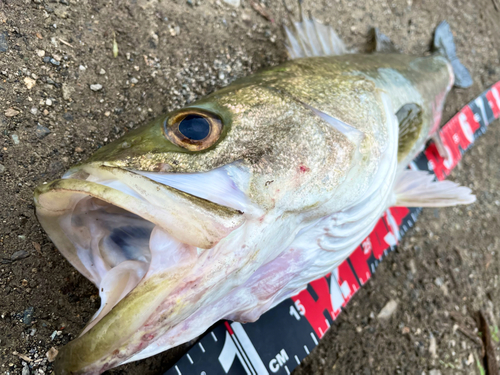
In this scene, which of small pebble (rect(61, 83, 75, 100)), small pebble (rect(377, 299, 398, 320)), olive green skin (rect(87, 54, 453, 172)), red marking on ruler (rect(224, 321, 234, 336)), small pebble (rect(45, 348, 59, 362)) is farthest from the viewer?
small pebble (rect(377, 299, 398, 320))

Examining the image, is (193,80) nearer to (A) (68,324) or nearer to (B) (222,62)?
(B) (222,62)

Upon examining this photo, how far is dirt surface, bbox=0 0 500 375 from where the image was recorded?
129 cm

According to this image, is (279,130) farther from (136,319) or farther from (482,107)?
(482,107)

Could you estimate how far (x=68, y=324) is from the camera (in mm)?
1323

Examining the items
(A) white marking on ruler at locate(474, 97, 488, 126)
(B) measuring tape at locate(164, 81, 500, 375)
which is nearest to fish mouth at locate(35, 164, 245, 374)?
(B) measuring tape at locate(164, 81, 500, 375)

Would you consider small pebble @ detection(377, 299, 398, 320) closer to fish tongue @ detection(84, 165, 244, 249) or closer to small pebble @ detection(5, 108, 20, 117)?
fish tongue @ detection(84, 165, 244, 249)

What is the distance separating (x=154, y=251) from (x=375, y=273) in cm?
177

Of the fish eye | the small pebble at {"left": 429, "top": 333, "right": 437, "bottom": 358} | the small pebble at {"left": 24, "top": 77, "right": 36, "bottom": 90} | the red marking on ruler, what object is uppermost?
the small pebble at {"left": 24, "top": 77, "right": 36, "bottom": 90}

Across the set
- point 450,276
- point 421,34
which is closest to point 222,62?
point 421,34

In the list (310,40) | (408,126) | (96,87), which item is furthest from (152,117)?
(408,126)

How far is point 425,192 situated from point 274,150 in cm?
130

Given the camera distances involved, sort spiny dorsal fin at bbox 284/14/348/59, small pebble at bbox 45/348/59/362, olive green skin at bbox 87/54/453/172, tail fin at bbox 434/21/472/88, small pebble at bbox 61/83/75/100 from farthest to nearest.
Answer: tail fin at bbox 434/21/472/88, spiny dorsal fin at bbox 284/14/348/59, small pebble at bbox 61/83/75/100, small pebble at bbox 45/348/59/362, olive green skin at bbox 87/54/453/172

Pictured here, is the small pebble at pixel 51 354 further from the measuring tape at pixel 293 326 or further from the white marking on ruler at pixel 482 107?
the white marking on ruler at pixel 482 107

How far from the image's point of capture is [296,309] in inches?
67.9
